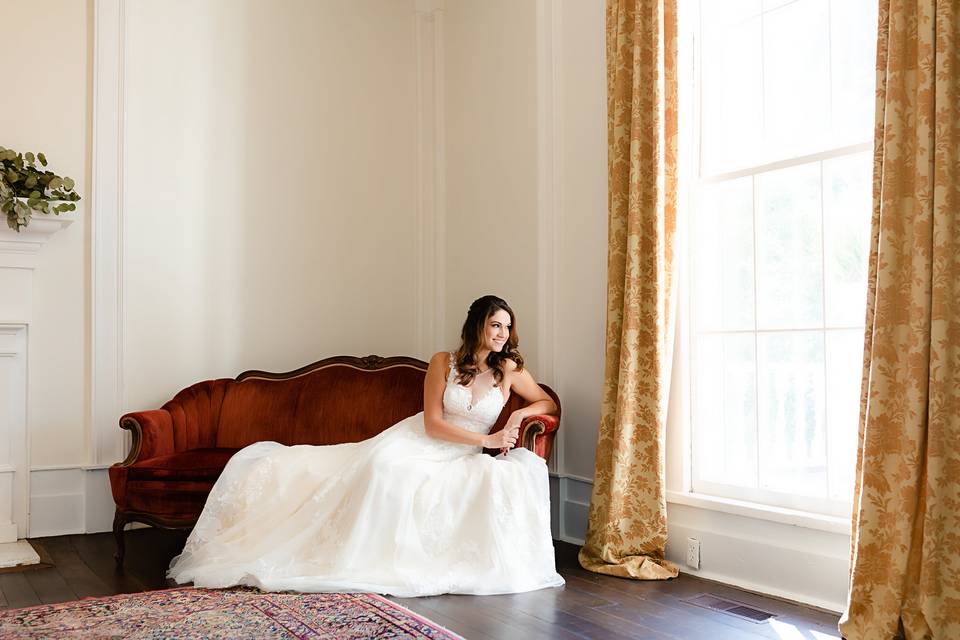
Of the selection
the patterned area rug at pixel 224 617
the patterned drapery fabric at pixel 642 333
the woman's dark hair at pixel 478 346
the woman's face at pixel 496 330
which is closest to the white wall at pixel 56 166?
the patterned area rug at pixel 224 617

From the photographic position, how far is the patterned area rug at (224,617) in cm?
285

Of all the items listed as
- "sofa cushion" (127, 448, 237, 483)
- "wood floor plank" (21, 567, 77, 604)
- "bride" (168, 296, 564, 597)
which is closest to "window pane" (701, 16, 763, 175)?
"bride" (168, 296, 564, 597)

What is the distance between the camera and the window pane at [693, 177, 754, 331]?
12.7 feet

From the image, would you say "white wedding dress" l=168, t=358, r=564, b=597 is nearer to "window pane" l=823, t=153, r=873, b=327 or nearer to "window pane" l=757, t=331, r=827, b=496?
"window pane" l=757, t=331, r=827, b=496

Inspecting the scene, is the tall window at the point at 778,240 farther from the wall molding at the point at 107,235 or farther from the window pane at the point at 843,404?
the wall molding at the point at 107,235

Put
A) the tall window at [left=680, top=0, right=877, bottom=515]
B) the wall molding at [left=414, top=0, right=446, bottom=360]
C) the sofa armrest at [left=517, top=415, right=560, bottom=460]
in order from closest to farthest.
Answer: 1. the tall window at [left=680, top=0, right=877, bottom=515]
2. the sofa armrest at [left=517, top=415, right=560, bottom=460]
3. the wall molding at [left=414, top=0, right=446, bottom=360]

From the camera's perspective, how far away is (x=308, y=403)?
5.02 meters

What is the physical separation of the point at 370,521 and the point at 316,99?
10.4ft

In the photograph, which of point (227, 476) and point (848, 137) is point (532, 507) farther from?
point (848, 137)

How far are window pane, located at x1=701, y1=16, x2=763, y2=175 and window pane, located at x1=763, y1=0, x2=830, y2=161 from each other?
6 cm

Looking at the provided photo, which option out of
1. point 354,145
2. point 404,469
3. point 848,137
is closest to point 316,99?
point 354,145

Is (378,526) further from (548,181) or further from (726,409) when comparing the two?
(548,181)

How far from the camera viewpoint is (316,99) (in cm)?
560

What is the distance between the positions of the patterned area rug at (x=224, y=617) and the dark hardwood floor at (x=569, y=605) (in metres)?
0.21
